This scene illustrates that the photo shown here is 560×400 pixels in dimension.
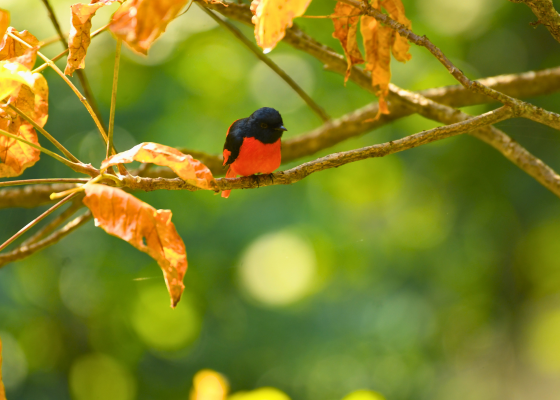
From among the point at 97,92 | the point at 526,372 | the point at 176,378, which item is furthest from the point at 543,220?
the point at 97,92

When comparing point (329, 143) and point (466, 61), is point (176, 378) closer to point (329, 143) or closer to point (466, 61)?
point (329, 143)

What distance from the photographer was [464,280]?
3014 mm

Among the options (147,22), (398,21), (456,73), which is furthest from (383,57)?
(147,22)

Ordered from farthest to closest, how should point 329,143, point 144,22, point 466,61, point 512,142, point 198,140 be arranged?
point 466,61
point 198,140
point 329,143
point 512,142
point 144,22

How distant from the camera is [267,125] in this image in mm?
1363

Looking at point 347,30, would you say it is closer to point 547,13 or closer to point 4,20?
point 547,13

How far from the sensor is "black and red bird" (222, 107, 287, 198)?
1276mm

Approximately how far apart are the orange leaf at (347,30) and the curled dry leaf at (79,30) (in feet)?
1.42

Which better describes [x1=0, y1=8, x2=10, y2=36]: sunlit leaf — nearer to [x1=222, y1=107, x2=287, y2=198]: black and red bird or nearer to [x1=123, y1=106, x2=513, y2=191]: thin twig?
[x1=123, y1=106, x2=513, y2=191]: thin twig

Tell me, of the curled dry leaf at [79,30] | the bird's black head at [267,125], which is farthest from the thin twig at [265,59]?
the curled dry leaf at [79,30]

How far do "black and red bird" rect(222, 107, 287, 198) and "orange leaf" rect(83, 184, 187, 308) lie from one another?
29.9 inches

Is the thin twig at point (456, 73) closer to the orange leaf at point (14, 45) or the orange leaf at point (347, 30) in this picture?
the orange leaf at point (347, 30)

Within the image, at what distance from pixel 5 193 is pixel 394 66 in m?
2.32

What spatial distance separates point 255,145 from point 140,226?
32.5 inches
